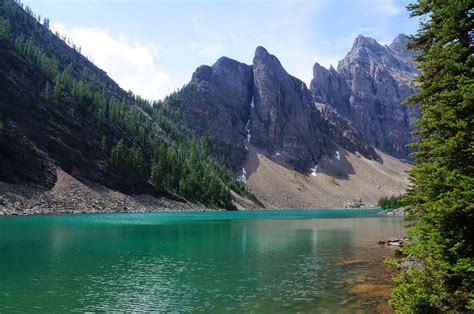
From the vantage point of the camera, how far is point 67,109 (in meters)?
160

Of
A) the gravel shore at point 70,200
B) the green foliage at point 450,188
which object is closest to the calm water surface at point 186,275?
the green foliage at point 450,188

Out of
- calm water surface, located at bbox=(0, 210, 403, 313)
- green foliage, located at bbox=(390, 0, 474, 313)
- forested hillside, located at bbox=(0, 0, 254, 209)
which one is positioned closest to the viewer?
green foliage, located at bbox=(390, 0, 474, 313)

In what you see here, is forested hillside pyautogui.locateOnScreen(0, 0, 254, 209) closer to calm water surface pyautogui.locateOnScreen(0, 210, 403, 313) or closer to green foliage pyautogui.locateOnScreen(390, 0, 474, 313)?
calm water surface pyautogui.locateOnScreen(0, 210, 403, 313)

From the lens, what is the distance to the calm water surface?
988 inches

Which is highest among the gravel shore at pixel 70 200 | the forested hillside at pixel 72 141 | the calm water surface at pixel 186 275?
the forested hillside at pixel 72 141

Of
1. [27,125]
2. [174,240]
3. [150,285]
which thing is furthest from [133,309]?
[27,125]

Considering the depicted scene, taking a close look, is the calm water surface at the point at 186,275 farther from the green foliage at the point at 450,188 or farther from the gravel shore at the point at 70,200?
the gravel shore at the point at 70,200

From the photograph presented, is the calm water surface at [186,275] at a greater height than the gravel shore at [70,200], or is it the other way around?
the gravel shore at [70,200]

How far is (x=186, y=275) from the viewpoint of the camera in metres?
34.4

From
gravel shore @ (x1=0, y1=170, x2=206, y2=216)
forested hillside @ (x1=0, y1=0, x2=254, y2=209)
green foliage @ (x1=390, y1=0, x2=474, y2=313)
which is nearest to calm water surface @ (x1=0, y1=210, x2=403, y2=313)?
green foliage @ (x1=390, y1=0, x2=474, y2=313)

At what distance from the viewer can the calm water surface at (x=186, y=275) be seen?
82.3 ft

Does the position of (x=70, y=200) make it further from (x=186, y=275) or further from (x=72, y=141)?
(x=186, y=275)

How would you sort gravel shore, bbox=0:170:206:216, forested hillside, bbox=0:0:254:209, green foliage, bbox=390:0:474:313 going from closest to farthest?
green foliage, bbox=390:0:474:313 → gravel shore, bbox=0:170:206:216 → forested hillside, bbox=0:0:254:209

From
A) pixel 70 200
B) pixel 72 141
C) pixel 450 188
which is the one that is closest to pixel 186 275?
pixel 450 188
